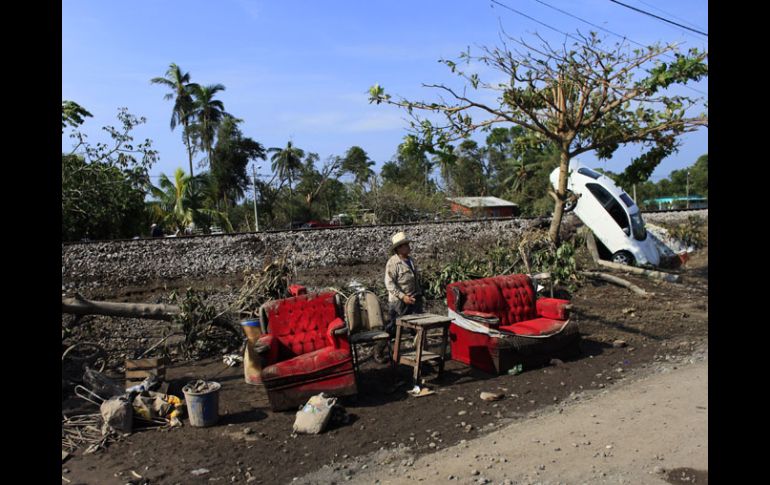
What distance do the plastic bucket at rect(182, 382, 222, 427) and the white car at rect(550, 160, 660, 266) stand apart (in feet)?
44.8

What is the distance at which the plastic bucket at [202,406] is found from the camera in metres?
5.79

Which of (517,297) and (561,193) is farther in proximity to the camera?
(561,193)

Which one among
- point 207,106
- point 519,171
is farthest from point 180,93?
point 519,171

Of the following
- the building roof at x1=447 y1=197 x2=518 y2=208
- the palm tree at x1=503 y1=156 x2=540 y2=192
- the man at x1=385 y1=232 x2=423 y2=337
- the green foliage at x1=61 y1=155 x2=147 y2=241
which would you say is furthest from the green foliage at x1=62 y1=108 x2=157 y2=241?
the palm tree at x1=503 y1=156 x2=540 y2=192

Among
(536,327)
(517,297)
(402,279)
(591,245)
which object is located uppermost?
(591,245)

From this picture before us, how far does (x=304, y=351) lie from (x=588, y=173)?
48.1 feet

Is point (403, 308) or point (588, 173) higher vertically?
point (588, 173)

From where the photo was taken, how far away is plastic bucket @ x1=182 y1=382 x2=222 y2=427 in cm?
579

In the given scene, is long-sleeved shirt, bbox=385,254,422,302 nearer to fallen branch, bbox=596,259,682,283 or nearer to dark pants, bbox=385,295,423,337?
dark pants, bbox=385,295,423,337

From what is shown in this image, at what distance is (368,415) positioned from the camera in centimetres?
605

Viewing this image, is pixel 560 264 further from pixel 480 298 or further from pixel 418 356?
pixel 418 356

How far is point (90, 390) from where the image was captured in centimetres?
663
